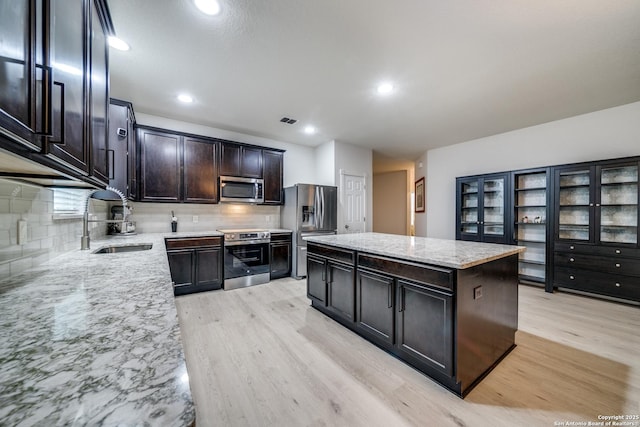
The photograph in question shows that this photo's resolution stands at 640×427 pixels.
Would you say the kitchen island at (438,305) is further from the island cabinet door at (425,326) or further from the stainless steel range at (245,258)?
the stainless steel range at (245,258)

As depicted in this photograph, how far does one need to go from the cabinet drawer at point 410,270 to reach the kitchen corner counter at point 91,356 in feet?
5.16

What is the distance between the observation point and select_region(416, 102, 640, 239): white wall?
11.2 feet

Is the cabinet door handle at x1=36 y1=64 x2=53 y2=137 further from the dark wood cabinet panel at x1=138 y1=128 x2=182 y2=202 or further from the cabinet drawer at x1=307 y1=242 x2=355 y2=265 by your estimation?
the dark wood cabinet panel at x1=138 y1=128 x2=182 y2=202

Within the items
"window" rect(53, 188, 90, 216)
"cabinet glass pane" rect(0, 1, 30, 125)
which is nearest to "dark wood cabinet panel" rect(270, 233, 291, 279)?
"window" rect(53, 188, 90, 216)

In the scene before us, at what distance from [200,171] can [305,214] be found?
1877 millimetres

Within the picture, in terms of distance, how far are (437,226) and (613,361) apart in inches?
147

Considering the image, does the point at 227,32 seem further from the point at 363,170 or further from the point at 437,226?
the point at 437,226

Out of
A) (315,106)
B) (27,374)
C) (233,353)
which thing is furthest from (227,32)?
(233,353)

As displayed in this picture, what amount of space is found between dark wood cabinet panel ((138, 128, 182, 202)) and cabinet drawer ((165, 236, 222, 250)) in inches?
26.3

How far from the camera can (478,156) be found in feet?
16.1

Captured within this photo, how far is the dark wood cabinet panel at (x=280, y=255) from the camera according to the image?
14.1 feet

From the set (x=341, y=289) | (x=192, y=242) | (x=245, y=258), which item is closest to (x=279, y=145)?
(x=245, y=258)

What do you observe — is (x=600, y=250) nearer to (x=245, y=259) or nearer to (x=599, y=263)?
(x=599, y=263)

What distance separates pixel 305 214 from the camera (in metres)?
4.51
